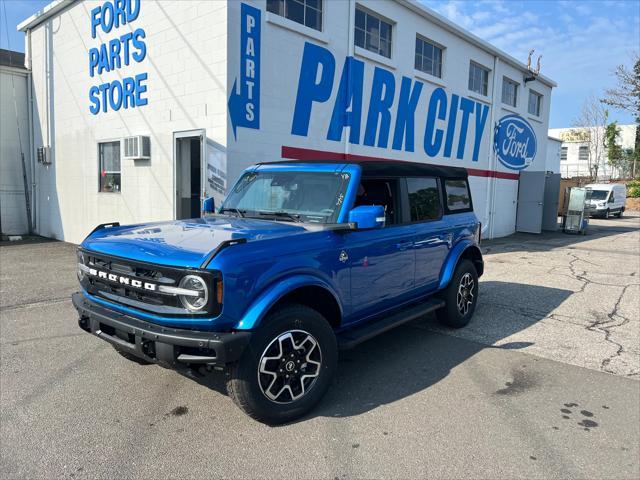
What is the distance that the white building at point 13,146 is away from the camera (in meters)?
14.3

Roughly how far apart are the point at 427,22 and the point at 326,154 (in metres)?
5.73

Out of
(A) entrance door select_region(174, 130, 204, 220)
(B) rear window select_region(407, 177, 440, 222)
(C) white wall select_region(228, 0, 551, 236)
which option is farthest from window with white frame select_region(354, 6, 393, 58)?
(B) rear window select_region(407, 177, 440, 222)

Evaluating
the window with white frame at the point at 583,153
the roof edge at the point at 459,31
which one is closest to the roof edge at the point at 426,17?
the roof edge at the point at 459,31

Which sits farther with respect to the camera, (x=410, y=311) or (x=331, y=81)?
(x=331, y=81)

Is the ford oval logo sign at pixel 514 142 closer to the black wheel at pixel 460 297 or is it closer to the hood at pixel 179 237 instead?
the black wheel at pixel 460 297

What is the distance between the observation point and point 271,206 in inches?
176

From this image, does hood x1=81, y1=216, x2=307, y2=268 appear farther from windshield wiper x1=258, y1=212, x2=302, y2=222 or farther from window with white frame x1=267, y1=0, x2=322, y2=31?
window with white frame x1=267, y1=0, x2=322, y2=31

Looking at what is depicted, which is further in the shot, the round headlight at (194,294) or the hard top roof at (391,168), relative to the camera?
the hard top roof at (391,168)

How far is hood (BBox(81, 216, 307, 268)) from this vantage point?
312cm

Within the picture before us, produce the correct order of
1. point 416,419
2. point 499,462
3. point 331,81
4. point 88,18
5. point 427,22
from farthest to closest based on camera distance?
point 427,22, point 88,18, point 331,81, point 416,419, point 499,462

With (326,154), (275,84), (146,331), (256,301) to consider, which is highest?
(275,84)

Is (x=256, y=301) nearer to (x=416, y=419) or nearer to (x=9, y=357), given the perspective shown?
(x=416, y=419)

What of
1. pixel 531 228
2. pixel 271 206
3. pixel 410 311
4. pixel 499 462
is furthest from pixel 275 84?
pixel 531 228

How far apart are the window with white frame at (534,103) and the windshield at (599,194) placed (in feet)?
36.5
